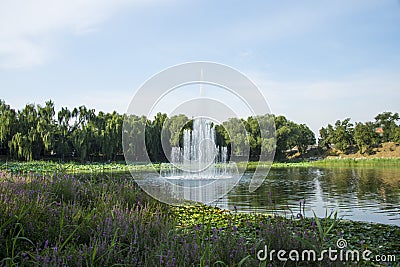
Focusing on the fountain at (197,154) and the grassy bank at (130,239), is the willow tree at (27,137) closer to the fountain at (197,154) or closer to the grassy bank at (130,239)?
the fountain at (197,154)

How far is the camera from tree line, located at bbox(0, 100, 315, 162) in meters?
26.9

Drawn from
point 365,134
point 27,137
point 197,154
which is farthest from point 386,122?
point 27,137

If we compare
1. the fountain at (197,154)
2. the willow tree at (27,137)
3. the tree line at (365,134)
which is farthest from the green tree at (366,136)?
the willow tree at (27,137)

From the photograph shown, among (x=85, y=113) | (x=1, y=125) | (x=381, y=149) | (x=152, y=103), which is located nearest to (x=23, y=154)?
(x=1, y=125)

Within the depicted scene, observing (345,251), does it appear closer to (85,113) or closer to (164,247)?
(164,247)

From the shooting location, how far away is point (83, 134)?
28.9 metres

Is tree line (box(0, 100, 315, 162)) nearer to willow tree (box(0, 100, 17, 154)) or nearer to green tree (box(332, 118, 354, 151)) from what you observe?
willow tree (box(0, 100, 17, 154))

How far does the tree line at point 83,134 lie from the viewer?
2686cm

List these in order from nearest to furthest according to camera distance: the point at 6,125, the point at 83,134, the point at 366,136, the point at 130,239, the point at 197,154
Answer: the point at 130,239 → the point at 197,154 → the point at 6,125 → the point at 83,134 → the point at 366,136

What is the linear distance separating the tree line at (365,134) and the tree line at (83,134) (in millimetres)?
11793

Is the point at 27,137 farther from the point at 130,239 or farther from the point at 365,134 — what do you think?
the point at 365,134

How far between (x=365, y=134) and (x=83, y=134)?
30786 mm

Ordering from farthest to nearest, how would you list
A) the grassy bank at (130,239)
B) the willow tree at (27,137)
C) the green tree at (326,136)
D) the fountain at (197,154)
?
the green tree at (326,136), the willow tree at (27,137), the fountain at (197,154), the grassy bank at (130,239)

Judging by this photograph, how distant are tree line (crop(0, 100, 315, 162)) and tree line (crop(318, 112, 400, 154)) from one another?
1179 cm
